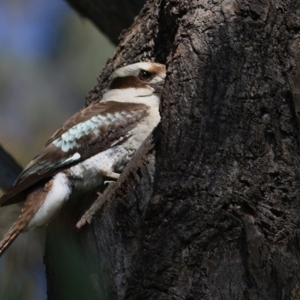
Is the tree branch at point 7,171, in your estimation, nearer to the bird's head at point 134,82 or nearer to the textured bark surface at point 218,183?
the bird's head at point 134,82

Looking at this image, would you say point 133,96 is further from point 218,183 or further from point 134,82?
point 218,183

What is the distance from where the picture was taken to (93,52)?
5418mm

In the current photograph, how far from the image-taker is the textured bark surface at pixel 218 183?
7.27 feet

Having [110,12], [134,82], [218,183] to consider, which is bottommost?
[218,183]

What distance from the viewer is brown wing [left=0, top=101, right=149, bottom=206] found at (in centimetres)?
284

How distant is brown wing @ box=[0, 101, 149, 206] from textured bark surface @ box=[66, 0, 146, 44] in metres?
1.28

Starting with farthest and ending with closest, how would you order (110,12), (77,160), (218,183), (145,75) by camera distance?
(110,12), (145,75), (77,160), (218,183)

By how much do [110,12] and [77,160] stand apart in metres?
1.57

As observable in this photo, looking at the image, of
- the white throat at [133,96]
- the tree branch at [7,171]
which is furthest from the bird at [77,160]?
the tree branch at [7,171]

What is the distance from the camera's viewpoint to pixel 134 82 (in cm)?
333

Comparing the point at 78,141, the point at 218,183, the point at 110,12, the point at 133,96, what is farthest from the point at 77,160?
the point at 110,12

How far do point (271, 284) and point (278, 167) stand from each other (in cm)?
36

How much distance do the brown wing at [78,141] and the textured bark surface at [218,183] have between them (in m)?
0.43

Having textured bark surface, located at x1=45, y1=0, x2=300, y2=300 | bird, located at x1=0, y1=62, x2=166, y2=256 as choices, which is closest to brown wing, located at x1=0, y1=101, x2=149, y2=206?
bird, located at x1=0, y1=62, x2=166, y2=256
